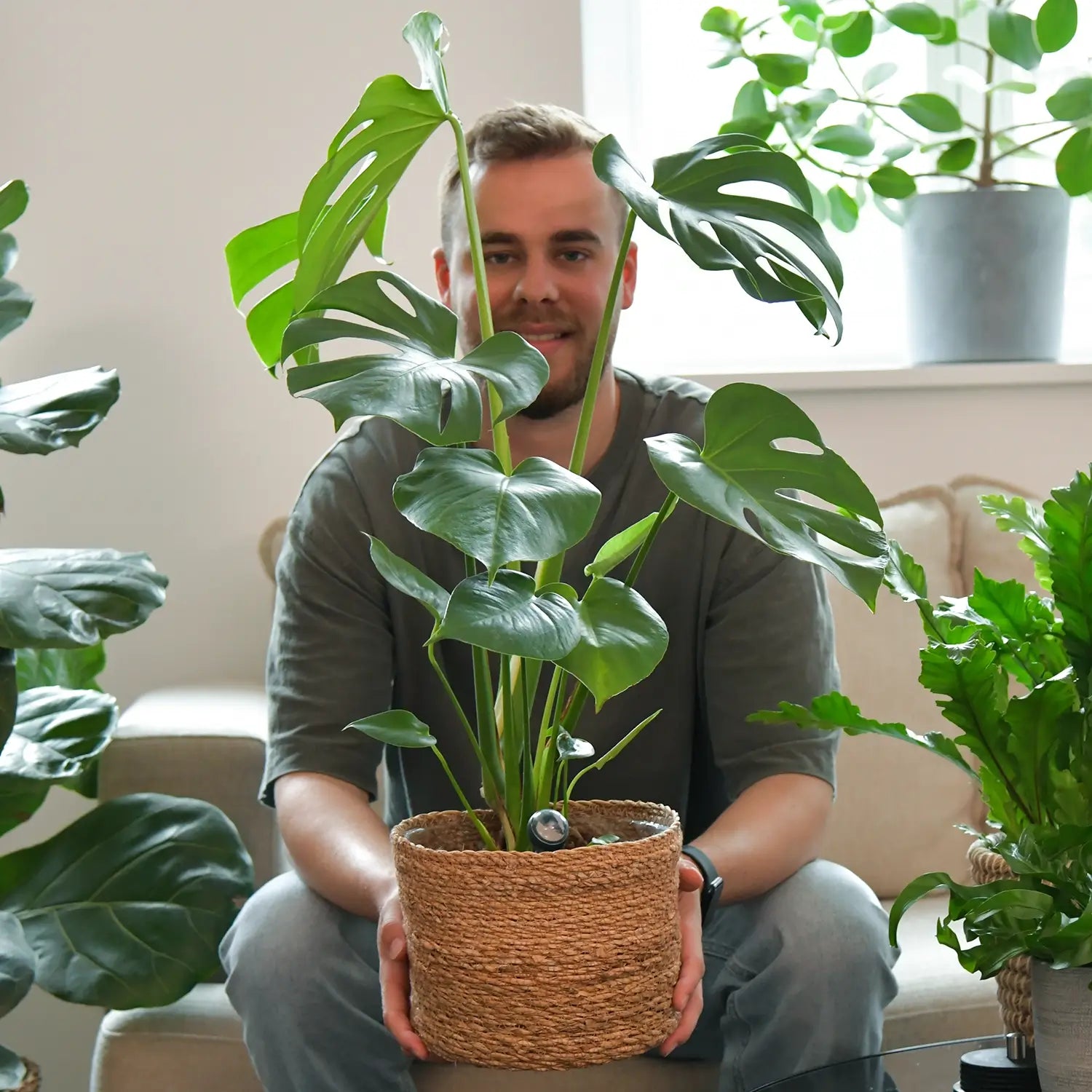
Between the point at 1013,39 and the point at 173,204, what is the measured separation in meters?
1.20

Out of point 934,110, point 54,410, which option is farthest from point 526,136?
point 934,110

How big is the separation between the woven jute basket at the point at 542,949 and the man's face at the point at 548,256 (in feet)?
1.90

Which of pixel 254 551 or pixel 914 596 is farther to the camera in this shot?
pixel 254 551

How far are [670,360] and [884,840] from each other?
0.95 meters

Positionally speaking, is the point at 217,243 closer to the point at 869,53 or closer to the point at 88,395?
the point at 88,395

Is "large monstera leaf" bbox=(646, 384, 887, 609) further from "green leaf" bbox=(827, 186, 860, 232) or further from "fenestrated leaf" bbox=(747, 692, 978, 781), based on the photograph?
"green leaf" bbox=(827, 186, 860, 232)

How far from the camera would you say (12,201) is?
1.33 metres

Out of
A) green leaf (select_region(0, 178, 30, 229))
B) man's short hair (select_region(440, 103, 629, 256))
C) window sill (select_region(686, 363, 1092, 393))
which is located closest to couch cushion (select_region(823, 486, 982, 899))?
window sill (select_region(686, 363, 1092, 393))

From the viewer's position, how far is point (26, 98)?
2061mm

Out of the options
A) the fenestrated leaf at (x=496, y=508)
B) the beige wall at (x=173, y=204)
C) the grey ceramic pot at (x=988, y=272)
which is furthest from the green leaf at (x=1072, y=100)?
the fenestrated leaf at (x=496, y=508)

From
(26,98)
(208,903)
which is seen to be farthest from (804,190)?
(26,98)

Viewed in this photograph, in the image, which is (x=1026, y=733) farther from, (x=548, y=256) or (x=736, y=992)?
(x=548, y=256)

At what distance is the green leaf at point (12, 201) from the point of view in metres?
1.33

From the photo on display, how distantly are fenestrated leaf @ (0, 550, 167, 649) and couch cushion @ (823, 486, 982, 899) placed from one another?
86 centimetres
